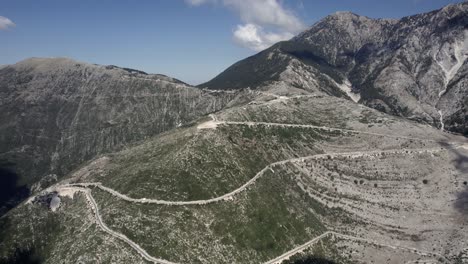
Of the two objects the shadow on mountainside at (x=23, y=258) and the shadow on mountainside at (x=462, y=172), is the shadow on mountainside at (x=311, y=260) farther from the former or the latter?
the shadow on mountainside at (x=23, y=258)

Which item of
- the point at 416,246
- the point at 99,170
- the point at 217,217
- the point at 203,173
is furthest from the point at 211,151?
the point at 416,246

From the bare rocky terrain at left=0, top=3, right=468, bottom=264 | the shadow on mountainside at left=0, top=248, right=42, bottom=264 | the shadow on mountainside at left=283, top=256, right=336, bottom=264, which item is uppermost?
the bare rocky terrain at left=0, top=3, right=468, bottom=264

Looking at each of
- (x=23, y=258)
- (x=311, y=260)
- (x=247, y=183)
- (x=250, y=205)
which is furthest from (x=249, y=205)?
(x=23, y=258)

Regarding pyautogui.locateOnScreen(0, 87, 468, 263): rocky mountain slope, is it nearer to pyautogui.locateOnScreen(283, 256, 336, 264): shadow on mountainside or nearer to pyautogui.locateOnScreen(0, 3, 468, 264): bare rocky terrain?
pyautogui.locateOnScreen(0, 3, 468, 264): bare rocky terrain

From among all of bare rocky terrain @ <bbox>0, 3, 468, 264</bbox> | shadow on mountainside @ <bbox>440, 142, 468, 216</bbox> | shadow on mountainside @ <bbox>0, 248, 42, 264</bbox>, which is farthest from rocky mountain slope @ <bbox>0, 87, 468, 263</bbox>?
shadow on mountainside @ <bbox>0, 248, 42, 264</bbox>

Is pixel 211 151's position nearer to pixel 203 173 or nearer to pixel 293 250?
pixel 203 173

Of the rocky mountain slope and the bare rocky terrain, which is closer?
the bare rocky terrain

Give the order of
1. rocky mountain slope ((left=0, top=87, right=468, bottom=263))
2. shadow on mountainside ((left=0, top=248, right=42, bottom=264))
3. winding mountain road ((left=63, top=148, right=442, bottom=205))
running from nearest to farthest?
1. shadow on mountainside ((left=0, top=248, right=42, bottom=264))
2. rocky mountain slope ((left=0, top=87, right=468, bottom=263))
3. winding mountain road ((left=63, top=148, right=442, bottom=205))

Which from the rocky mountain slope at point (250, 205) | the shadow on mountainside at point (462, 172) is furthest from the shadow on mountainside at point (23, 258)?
the shadow on mountainside at point (462, 172)

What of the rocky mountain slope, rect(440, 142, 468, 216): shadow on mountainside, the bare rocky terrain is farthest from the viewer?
rect(440, 142, 468, 216): shadow on mountainside

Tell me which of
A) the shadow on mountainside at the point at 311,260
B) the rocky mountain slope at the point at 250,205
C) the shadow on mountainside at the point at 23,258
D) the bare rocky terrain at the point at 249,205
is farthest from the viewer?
the shadow on mountainside at the point at 311,260

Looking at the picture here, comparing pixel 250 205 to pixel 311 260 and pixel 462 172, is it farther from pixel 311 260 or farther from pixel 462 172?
pixel 462 172
